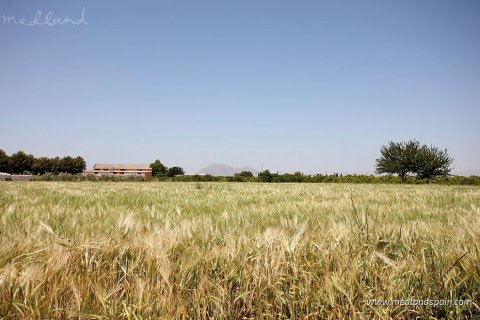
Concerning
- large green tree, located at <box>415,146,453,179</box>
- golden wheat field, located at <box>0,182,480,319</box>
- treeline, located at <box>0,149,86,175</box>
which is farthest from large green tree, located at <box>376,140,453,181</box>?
treeline, located at <box>0,149,86,175</box>

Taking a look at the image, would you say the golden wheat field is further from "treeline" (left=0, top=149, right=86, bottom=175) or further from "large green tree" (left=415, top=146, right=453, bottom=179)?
"treeline" (left=0, top=149, right=86, bottom=175)

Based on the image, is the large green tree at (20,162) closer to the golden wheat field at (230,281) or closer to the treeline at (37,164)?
the treeline at (37,164)

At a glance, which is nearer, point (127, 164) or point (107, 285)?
point (107, 285)

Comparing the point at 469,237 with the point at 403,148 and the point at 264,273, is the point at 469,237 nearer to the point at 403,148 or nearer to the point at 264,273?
the point at 264,273

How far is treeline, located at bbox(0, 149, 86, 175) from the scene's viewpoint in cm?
9973

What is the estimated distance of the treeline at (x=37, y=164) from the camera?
99.7 metres

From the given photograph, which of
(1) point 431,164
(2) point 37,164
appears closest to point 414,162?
(1) point 431,164

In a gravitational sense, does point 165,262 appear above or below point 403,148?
below

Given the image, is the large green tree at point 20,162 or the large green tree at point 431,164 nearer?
the large green tree at point 431,164

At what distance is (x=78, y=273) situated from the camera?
1418 mm

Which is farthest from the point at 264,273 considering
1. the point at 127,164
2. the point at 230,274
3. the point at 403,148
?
the point at 127,164

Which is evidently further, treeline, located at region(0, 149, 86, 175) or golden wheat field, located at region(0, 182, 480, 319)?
treeline, located at region(0, 149, 86, 175)

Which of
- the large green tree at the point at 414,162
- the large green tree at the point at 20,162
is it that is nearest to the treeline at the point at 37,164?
the large green tree at the point at 20,162

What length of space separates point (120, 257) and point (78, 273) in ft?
0.68
